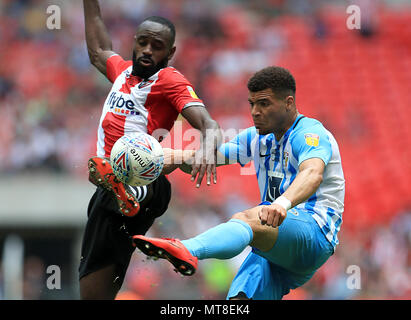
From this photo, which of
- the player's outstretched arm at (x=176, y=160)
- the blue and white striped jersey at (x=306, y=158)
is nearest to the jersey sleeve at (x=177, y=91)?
the player's outstretched arm at (x=176, y=160)

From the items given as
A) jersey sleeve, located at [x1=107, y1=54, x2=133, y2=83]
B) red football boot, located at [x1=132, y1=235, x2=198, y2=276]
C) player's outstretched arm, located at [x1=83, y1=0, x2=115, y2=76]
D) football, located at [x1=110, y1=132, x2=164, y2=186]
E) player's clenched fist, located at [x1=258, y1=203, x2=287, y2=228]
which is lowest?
red football boot, located at [x1=132, y1=235, x2=198, y2=276]

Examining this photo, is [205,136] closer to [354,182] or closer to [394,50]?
[354,182]

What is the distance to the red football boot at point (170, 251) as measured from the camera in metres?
3.90

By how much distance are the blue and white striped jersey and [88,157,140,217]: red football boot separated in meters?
1.03

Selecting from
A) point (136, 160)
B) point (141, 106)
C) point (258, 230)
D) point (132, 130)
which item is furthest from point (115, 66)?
point (258, 230)

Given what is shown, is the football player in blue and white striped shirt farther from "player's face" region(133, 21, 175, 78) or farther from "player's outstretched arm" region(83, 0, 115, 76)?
"player's outstretched arm" region(83, 0, 115, 76)

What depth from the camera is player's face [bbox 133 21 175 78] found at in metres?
5.30

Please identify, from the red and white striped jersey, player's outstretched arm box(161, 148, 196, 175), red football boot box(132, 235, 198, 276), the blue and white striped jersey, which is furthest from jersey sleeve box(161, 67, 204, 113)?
red football boot box(132, 235, 198, 276)

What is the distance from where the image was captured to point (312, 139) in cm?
479

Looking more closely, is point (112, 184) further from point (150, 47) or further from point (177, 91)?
point (150, 47)

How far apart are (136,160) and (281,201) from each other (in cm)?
113

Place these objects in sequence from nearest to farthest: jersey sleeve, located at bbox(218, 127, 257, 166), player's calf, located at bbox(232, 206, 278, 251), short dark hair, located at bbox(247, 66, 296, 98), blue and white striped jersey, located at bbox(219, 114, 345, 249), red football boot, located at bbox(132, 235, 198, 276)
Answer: red football boot, located at bbox(132, 235, 198, 276), player's calf, located at bbox(232, 206, 278, 251), blue and white striped jersey, located at bbox(219, 114, 345, 249), short dark hair, located at bbox(247, 66, 296, 98), jersey sleeve, located at bbox(218, 127, 257, 166)

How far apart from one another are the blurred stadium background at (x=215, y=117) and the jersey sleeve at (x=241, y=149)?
4.29m
